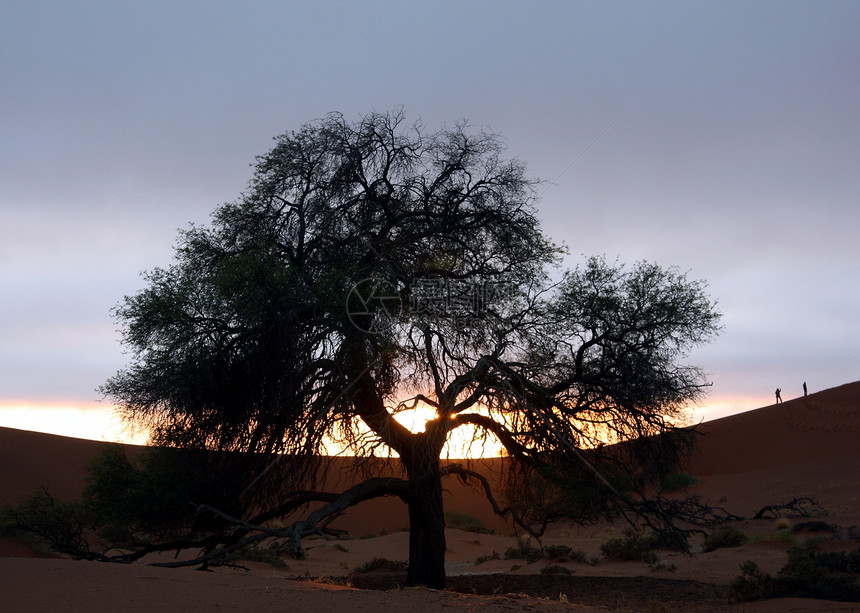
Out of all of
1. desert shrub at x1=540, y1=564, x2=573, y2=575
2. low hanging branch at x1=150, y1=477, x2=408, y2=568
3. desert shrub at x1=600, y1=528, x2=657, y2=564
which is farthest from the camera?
desert shrub at x1=600, y1=528, x2=657, y2=564

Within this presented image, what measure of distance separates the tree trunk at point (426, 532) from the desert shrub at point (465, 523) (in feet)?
87.9

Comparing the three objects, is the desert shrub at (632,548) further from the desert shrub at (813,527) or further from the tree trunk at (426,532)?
the tree trunk at (426,532)

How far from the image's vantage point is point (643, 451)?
13.8m

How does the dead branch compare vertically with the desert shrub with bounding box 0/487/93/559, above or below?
below

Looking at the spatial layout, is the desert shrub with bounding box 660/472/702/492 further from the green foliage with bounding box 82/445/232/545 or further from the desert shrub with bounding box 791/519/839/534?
the green foliage with bounding box 82/445/232/545

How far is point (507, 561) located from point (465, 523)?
14999 millimetres

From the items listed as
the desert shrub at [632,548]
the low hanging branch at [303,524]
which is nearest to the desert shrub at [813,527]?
the desert shrub at [632,548]

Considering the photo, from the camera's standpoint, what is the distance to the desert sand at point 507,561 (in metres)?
8.42

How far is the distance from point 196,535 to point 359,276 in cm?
598

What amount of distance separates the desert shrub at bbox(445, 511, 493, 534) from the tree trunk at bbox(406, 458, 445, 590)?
1054 inches

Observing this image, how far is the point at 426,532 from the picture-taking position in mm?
12703

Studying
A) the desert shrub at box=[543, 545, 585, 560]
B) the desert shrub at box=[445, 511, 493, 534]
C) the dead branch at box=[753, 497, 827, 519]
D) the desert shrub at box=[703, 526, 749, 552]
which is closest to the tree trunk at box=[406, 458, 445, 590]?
the desert shrub at box=[543, 545, 585, 560]

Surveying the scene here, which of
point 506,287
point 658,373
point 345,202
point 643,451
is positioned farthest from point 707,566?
point 345,202

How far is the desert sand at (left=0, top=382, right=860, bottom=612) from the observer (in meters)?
8.42
